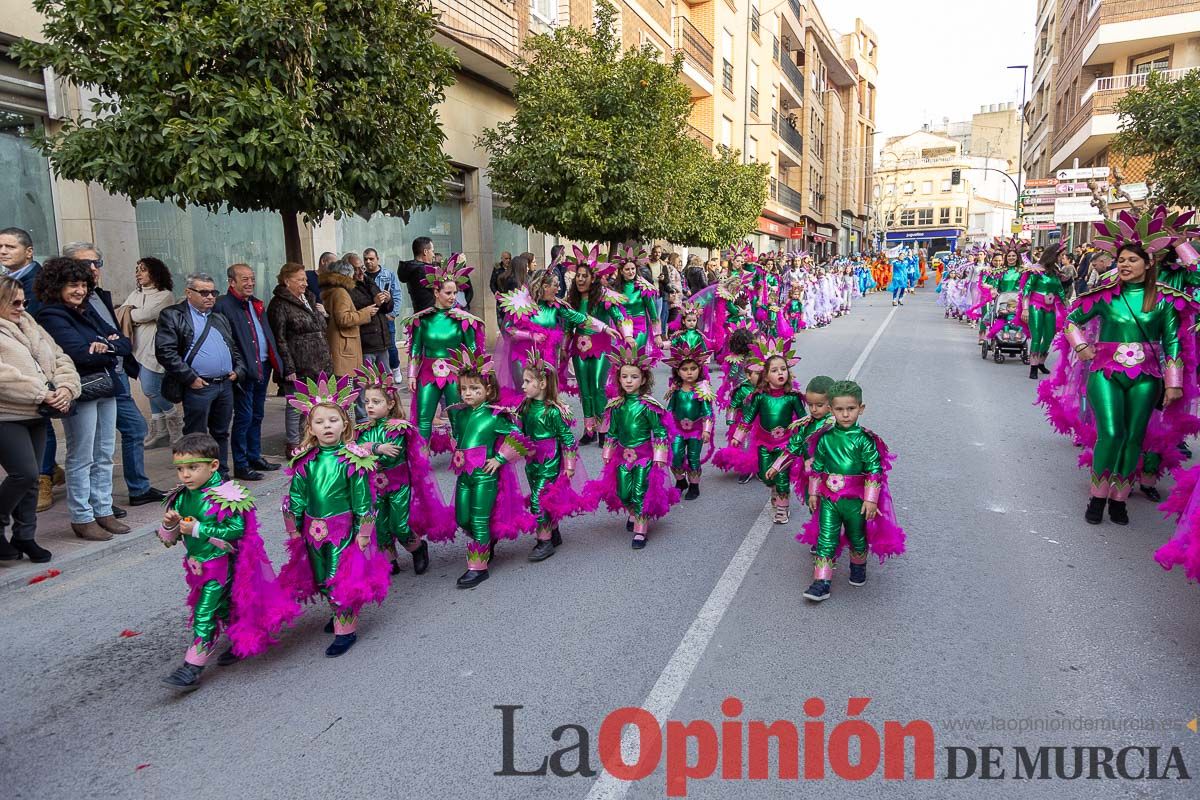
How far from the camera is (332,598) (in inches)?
164

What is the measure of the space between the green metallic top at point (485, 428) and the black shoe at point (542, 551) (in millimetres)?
725

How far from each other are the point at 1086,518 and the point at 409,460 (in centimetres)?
475

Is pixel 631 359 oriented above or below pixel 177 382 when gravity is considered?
above

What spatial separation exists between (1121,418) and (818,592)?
2911mm

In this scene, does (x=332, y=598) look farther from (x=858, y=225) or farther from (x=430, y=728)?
(x=858, y=225)

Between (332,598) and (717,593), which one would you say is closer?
(332,598)

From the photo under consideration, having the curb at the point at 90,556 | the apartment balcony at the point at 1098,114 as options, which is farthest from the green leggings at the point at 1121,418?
the apartment balcony at the point at 1098,114

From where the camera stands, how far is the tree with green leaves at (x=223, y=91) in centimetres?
676

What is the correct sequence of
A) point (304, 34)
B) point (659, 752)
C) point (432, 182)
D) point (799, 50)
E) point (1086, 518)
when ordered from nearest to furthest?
point (659, 752)
point (1086, 518)
point (304, 34)
point (432, 182)
point (799, 50)

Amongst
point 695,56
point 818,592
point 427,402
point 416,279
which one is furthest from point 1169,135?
point 695,56

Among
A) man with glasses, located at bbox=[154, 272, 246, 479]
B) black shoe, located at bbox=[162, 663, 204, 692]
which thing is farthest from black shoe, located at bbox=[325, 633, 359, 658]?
man with glasses, located at bbox=[154, 272, 246, 479]

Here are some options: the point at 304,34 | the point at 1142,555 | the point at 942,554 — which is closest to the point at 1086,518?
the point at 1142,555

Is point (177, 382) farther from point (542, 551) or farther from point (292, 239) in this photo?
point (542, 551)

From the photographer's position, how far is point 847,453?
467cm
